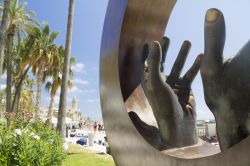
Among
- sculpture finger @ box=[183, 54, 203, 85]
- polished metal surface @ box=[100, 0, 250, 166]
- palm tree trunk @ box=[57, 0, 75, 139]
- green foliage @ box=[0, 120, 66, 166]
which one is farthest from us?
palm tree trunk @ box=[57, 0, 75, 139]

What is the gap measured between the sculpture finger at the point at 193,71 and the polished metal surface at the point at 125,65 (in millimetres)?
716

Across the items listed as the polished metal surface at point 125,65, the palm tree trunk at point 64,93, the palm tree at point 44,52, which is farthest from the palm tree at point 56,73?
the polished metal surface at point 125,65

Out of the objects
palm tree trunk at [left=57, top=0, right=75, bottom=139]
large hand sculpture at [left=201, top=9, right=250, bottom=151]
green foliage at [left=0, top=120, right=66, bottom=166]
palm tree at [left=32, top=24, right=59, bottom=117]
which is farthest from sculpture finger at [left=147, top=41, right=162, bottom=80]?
palm tree at [left=32, top=24, right=59, bottom=117]

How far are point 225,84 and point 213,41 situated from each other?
35 centimetres

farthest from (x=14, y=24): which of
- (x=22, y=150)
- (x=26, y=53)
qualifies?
(x=22, y=150)

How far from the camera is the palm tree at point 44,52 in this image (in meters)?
27.0

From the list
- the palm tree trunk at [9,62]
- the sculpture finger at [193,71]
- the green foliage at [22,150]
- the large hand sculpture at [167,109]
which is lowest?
the green foliage at [22,150]

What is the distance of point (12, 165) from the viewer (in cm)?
743

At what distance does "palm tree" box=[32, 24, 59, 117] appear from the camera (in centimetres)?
2700

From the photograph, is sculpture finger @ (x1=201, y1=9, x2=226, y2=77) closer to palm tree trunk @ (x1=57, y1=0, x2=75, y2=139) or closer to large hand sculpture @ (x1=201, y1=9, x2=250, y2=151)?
large hand sculpture @ (x1=201, y1=9, x2=250, y2=151)

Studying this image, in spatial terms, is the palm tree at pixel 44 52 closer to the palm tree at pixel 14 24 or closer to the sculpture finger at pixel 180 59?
the palm tree at pixel 14 24

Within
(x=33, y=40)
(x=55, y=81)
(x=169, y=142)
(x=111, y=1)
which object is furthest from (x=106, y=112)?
(x=55, y=81)

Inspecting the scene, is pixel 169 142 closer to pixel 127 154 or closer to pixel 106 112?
pixel 127 154

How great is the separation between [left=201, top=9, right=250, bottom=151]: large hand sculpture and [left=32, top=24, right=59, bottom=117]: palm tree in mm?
24604
